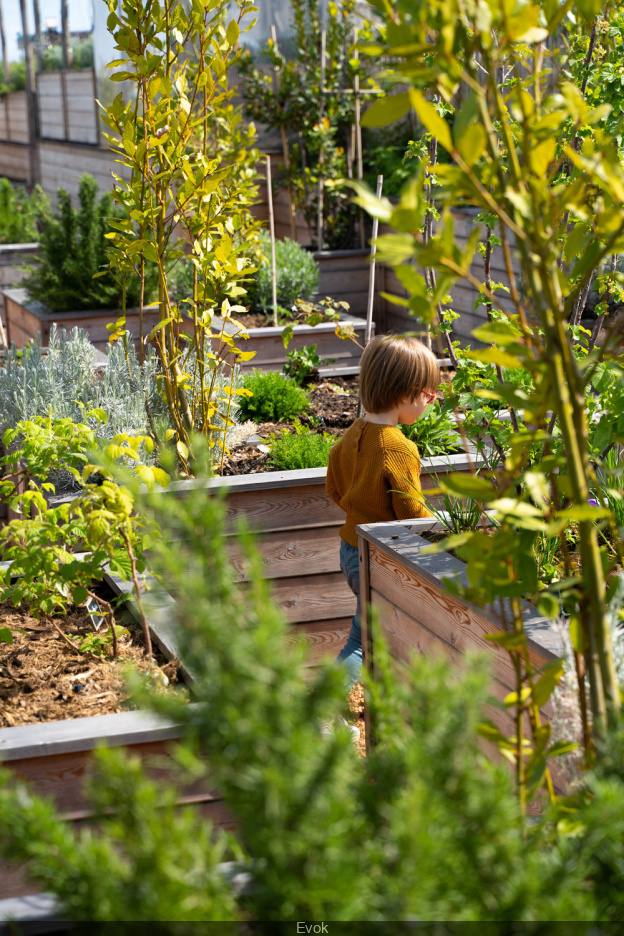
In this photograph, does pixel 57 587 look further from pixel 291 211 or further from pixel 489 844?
pixel 291 211

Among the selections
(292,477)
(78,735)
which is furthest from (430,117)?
(292,477)

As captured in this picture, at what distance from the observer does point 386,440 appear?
8.77 feet

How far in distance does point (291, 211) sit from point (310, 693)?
300 inches

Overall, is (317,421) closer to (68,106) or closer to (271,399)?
(271,399)

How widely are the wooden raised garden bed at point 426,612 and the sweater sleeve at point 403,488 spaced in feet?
0.30

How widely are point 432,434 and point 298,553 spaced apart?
2.29ft

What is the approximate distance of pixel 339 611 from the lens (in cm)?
330

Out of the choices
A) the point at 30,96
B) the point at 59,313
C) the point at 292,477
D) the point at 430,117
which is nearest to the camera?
the point at 430,117

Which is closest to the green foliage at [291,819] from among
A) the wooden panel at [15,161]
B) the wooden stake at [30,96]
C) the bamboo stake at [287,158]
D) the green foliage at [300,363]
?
the green foliage at [300,363]

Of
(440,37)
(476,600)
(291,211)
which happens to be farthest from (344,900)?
(291,211)

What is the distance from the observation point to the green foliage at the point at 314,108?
7352mm

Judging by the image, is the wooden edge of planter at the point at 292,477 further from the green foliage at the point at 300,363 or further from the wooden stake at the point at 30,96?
the wooden stake at the point at 30,96

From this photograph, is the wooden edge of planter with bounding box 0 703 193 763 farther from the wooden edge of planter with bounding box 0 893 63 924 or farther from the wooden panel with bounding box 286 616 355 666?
the wooden panel with bounding box 286 616 355 666

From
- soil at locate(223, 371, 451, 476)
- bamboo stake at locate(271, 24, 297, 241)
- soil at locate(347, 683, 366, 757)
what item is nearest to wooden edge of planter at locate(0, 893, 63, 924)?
soil at locate(347, 683, 366, 757)
